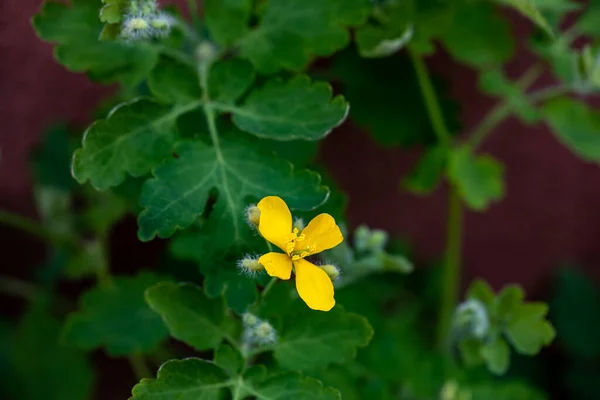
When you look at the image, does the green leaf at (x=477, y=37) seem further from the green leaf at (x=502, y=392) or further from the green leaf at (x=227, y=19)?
the green leaf at (x=502, y=392)

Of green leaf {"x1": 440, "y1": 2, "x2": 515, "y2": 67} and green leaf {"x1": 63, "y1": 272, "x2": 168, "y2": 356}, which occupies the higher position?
green leaf {"x1": 440, "y1": 2, "x2": 515, "y2": 67}

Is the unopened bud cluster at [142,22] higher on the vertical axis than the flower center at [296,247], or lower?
higher

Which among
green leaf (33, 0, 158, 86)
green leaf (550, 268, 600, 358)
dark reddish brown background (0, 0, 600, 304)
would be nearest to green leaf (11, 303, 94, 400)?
dark reddish brown background (0, 0, 600, 304)

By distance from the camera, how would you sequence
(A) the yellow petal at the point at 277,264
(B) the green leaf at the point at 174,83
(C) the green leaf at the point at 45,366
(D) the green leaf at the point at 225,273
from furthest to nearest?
(C) the green leaf at the point at 45,366
(B) the green leaf at the point at 174,83
(D) the green leaf at the point at 225,273
(A) the yellow petal at the point at 277,264

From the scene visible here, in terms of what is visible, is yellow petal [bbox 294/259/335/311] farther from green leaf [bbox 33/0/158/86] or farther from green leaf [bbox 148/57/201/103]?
green leaf [bbox 33/0/158/86]

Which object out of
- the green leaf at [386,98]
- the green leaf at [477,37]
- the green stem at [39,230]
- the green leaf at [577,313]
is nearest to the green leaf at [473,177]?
the green leaf at [386,98]

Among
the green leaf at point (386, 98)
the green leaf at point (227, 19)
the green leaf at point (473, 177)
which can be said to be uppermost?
the green leaf at point (386, 98)
